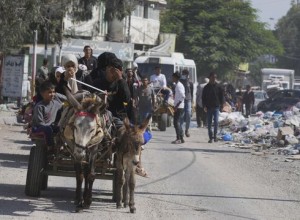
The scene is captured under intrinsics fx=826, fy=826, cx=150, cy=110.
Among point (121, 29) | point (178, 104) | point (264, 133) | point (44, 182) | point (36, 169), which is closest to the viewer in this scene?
point (36, 169)

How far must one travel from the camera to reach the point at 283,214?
1162cm

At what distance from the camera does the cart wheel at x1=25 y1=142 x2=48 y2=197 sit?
11.4 meters

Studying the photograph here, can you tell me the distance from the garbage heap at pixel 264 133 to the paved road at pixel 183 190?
9.06 feet

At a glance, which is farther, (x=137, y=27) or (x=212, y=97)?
(x=137, y=27)

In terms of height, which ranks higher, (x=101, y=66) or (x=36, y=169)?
(x=101, y=66)

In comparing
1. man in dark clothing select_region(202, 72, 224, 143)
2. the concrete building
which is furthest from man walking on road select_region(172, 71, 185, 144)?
the concrete building

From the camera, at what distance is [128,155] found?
35.2 feet

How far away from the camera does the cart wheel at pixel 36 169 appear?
11414 mm

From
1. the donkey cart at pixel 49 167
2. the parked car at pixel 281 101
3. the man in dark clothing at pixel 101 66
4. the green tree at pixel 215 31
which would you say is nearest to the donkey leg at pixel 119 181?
the donkey cart at pixel 49 167

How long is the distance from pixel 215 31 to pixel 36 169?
62452 millimetres

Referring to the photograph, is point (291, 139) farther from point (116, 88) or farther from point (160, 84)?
point (116, 88)

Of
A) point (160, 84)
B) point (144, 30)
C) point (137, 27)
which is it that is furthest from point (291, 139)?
point (144, 30)

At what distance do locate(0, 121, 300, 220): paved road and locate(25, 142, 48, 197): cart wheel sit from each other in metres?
0.17

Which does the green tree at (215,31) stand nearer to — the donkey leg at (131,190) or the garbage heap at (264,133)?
the garbage heap at (264,133)
